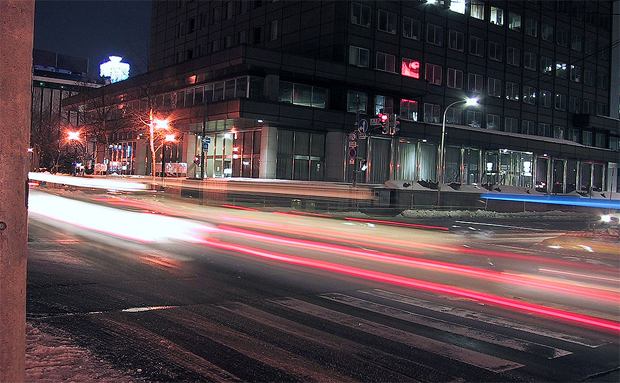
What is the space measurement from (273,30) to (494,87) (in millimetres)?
26477

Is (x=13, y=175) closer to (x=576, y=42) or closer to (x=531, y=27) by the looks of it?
(x=531, y=27)

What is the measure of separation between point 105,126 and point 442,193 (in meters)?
37.9

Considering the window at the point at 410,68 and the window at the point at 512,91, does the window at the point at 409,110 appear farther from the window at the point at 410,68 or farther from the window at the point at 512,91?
the window at the point at 512,91

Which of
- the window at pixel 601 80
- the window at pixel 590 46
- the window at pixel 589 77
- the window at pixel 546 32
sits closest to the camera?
the window at pixel 546 32

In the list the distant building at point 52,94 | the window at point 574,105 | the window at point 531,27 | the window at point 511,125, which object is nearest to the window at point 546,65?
the window at point 531,27

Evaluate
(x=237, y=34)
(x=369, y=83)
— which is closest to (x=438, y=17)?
(x=369, y=83)

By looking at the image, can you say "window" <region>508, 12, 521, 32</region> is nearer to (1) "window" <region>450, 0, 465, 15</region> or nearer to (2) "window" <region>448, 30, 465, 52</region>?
(1) "window" <region>450, 0, 465, 15</region>

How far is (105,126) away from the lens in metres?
57.2

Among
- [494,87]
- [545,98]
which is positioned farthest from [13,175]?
[545,98]

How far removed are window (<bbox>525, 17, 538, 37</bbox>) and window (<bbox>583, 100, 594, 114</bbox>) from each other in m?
13.7

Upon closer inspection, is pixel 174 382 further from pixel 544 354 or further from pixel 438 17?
pixel 438 17

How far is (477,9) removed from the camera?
57.9 m

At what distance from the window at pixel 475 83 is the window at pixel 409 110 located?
9.87 meters

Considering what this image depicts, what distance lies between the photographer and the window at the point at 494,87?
2380 inches
